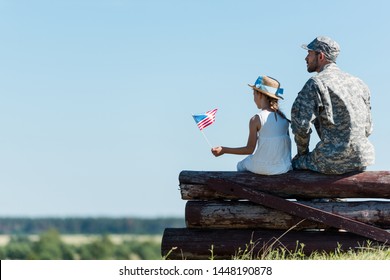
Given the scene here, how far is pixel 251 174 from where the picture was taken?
11.3 meters

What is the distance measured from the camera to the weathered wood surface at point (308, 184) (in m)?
11.1

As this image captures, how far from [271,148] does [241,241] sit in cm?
117

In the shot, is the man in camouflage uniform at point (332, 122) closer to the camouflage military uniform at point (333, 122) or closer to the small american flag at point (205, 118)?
the camouflage military uniform at point (333, 122)

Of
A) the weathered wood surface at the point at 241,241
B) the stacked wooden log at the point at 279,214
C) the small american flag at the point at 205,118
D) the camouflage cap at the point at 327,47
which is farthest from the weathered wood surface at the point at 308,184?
the camouflage cap at the point at 327,47

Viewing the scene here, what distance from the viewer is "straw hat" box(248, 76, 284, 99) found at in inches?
441

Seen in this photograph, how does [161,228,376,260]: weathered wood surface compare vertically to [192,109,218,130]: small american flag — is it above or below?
below

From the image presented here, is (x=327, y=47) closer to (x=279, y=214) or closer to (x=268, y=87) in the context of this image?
(x=268, y=87)

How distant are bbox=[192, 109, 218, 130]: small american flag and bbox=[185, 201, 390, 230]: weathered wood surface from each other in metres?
0.97

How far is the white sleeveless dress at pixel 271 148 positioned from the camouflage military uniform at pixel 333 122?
7.7 inches

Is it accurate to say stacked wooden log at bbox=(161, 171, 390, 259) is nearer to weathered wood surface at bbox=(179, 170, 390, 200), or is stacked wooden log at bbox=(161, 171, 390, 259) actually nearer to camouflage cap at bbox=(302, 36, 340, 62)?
weathered wood surface at bbox=(179, 170, 390, 200)

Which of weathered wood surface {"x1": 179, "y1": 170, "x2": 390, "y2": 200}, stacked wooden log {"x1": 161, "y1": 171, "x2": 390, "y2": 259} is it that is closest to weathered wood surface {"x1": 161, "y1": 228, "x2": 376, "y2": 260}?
stacked wooden log {"x1": 161, "y1": 171, "x2": 390, "y2": 259}

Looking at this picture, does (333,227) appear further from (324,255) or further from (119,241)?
(119,241)
